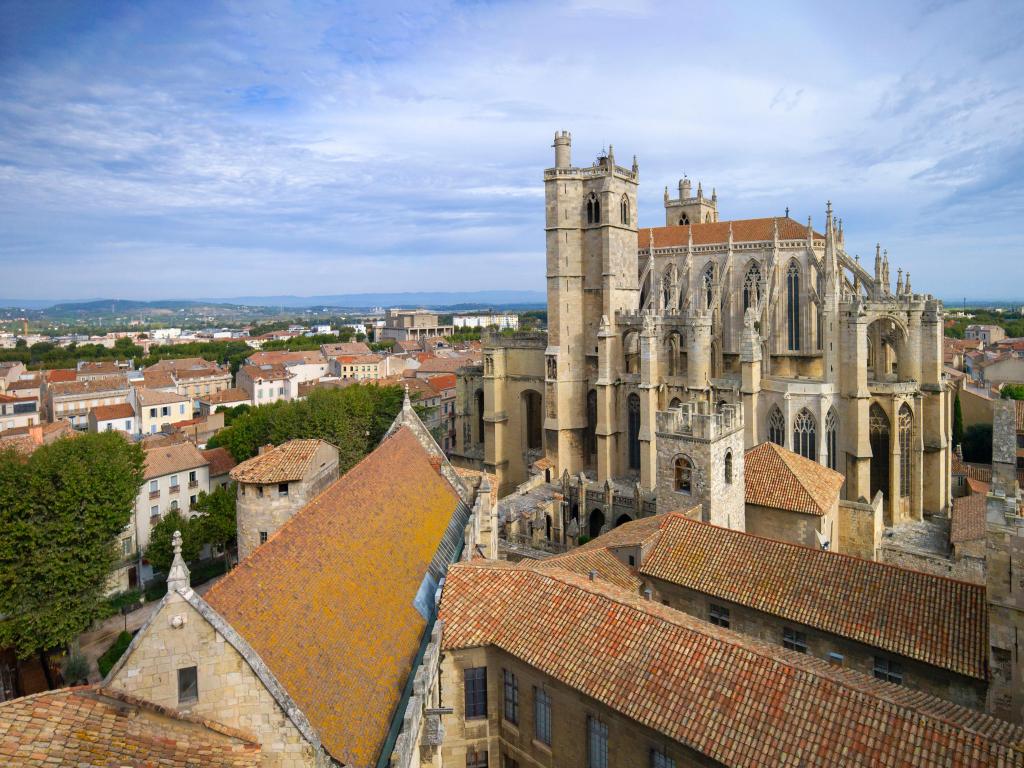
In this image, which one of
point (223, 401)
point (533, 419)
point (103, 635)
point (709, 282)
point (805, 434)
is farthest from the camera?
point (223, 401)

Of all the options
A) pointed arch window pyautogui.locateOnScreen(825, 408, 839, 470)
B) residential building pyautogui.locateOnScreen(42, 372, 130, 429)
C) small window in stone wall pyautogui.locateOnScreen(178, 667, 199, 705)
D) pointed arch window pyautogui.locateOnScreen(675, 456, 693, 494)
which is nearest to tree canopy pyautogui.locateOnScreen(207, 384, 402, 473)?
pointed arch window pyautogui.locateOnScreen(675, 456, 693, 494)

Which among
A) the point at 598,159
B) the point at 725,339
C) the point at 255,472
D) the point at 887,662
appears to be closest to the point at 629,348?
the point at 725,339

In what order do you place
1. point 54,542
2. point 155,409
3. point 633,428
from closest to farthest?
1. point 54,542
2. point 633,428
3. point 155,409

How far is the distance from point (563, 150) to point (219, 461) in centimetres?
3343

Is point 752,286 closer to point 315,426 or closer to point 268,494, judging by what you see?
point 315,426

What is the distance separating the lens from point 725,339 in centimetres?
4447

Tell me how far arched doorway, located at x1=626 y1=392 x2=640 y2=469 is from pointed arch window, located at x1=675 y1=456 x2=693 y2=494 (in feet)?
54.2

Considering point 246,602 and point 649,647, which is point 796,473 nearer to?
point 649,647

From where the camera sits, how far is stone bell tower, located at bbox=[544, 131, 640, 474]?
42.6 metres

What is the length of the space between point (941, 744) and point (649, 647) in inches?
187

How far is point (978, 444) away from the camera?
51.8 m

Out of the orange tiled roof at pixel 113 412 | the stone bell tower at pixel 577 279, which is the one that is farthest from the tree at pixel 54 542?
the orange tiled roof at pixel 113 412

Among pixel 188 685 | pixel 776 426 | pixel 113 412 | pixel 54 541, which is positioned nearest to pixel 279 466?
pixel 54 541

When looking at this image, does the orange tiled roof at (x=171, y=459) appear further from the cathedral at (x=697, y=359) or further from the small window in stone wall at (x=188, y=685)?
the small window in stone wall at (x=188, y=685)
